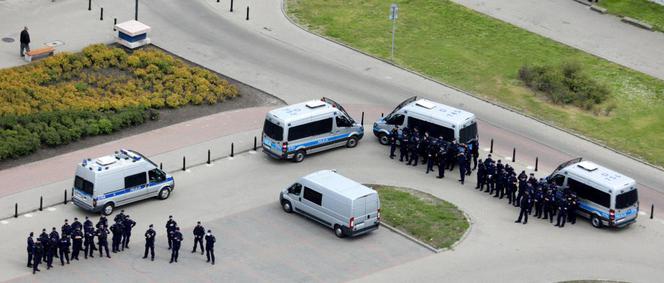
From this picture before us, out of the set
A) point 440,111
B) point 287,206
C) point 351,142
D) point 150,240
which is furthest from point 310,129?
point 150,240

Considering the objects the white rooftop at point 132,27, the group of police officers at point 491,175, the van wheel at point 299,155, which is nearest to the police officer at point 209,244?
the van wheel at point 299,155

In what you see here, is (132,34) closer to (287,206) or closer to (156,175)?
(156,175)

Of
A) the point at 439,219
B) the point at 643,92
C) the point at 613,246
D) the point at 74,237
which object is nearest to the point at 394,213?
the point at 439,219

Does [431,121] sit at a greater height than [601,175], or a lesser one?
lesser

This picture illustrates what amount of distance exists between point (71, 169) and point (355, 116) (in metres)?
15.2

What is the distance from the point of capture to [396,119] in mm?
65875

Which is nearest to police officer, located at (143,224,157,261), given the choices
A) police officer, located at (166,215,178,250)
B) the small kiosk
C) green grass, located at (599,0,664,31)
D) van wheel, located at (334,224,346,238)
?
police officer, located at (166,215,178,250)

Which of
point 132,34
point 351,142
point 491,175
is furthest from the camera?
point 132,34

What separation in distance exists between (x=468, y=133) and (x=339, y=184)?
9397 mm

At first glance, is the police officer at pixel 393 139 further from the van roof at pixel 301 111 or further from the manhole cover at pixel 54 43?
the manhole cover at pixel 54 43

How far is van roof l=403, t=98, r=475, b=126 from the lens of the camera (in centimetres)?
6438

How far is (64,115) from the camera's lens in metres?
65.8

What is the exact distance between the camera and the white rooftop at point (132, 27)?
75.0 m

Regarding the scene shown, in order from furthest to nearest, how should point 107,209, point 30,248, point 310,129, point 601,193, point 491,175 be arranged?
point 310,129
point 491,175
point 601,193
point 107,209
point 30,248
